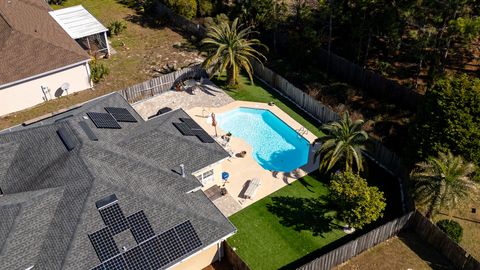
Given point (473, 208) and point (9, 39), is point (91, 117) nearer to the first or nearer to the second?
point (9, 39)

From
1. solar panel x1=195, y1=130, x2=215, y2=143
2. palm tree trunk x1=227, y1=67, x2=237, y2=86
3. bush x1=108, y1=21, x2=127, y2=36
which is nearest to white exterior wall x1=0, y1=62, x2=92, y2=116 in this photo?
bush x1=108, y1=21, x2=127, y2=36

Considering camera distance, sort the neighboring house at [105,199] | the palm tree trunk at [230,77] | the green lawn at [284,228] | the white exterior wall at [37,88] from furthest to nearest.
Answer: the palm tree trunk at [230,77] → the white exterior wall at [37,88] → the green lawn at [284,228] → the neighboring house at [105,199]

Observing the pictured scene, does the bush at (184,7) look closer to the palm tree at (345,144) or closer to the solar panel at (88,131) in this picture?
the solar panel at (88,131)

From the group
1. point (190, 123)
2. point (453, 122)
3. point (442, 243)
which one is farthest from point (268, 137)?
point (442, 243)

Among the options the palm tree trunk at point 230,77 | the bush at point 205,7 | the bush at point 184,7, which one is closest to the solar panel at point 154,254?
the palm tree trunk at point 230,77

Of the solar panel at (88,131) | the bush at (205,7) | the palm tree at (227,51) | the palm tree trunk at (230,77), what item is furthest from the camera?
the bush at (205,7)
